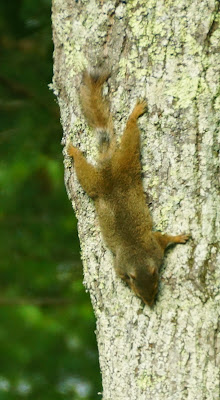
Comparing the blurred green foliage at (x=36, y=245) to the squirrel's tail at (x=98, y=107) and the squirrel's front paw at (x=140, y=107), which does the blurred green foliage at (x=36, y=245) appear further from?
the squirrel's front paw at (x=140, y=107)

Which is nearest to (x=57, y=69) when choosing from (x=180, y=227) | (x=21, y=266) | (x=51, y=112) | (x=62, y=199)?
→ (x=180, y=227)

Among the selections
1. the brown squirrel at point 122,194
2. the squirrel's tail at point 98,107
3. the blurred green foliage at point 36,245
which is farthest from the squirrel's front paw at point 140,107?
the blurred green foliage at point 36,245

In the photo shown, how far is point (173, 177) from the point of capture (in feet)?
8.16

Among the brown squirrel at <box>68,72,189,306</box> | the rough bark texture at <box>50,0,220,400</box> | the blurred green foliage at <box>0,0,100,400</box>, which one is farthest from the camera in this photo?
the blurred green foliage at <box>0,0,100,400</box>

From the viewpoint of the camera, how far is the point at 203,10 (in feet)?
8.06

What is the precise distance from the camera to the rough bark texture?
2.44 m

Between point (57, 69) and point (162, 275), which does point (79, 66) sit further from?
point (162, 275)

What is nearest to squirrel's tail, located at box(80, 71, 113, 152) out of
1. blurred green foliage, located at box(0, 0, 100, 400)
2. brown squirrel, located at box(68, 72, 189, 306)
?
brown squirrel, located at box(68, 72, 189, 306)

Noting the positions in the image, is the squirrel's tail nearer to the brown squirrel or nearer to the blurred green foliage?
the brown squirrel

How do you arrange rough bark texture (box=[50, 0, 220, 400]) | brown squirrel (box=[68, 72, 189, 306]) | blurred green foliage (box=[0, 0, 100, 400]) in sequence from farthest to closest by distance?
blurred green foliage (box=[0, 0, 100, 400])
brown squirrel (box=[68, 72, 189, 306])
rough bark texture (box=[50, 0, 220, 400])

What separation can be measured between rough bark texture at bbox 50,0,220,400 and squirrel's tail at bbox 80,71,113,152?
5cm

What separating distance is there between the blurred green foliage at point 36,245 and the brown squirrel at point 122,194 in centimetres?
294

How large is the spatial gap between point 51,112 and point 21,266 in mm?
1931

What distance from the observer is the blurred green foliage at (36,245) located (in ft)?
18.9
